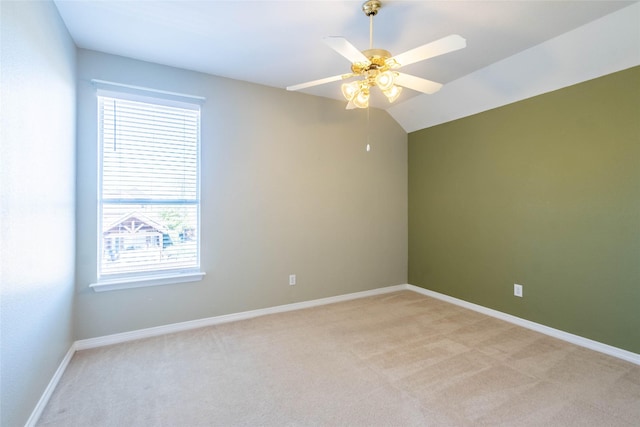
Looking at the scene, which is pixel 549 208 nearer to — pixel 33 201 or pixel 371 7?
pixel 371 7

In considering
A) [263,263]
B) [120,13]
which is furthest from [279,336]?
[120,13]

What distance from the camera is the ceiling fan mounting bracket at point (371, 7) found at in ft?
6.46

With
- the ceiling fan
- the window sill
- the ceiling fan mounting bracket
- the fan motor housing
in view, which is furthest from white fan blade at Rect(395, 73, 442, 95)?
the window sill

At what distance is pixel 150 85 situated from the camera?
9.25ft

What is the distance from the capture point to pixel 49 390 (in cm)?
192

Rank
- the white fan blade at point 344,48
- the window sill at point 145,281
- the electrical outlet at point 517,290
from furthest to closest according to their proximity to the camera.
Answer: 1. the electrical outlet at point 517,290
2. the window sill at point 145,281
3. the white fan blade at point 344,48

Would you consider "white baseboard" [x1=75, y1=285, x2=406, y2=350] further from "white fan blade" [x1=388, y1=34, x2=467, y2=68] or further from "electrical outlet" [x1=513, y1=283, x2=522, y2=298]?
"white fan blade" [x1=388, y1=34, x2=467, y2=68]

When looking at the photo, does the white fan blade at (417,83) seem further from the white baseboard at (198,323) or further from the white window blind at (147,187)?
the white baseboard at (198,323)

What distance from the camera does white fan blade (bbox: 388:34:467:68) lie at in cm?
145

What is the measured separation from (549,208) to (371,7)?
8.23 ft

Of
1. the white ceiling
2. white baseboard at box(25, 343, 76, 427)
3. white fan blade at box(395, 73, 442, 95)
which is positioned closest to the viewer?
white baseboard at box(25, 343, 76, 427)

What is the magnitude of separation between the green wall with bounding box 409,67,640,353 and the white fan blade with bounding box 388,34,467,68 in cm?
200

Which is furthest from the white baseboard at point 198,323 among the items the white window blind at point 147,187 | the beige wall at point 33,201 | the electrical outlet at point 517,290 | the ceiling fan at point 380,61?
the ceiling fan at point 380,61

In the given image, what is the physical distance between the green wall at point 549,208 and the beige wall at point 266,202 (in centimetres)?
83
